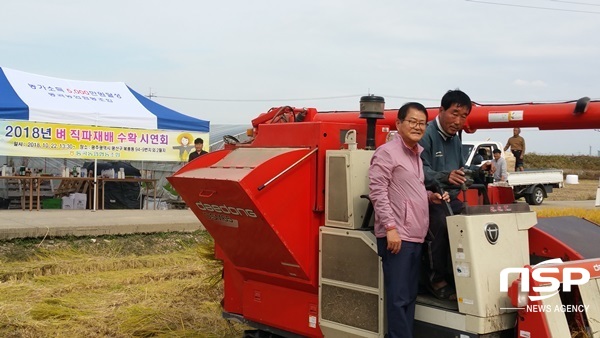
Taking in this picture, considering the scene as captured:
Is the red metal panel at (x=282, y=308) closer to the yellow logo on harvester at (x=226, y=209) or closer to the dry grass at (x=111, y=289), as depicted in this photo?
the yellow logo on harvester at (x=226, y=209)

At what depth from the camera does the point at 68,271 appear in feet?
30.2

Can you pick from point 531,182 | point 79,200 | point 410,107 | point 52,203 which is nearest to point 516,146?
point 531,182

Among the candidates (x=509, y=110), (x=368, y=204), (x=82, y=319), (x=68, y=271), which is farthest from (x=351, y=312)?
(x=68, y=271)

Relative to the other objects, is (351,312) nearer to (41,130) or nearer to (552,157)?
(41,130)

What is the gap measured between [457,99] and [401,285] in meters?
1.34

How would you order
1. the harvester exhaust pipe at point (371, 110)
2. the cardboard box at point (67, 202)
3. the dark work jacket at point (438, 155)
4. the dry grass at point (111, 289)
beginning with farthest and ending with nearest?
the cardboard box at point (67, 202) → the dry grass at point (111, 289) → the harvester exhaust pipe at point (371, 110) → the dark work jacket at point (438, 155)

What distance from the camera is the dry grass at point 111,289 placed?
6.61 meters

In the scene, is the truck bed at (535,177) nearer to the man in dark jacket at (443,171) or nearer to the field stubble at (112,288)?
the field stubble at (112,288)

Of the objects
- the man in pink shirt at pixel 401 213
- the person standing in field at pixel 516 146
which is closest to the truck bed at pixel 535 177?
the person standing in field at pixel 516 146

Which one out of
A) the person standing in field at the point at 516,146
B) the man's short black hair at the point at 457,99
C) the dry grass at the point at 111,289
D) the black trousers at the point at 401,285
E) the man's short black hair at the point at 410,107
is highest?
the person standing in field at the point at 516,146

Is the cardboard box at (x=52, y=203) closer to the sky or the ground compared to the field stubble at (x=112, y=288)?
closer to the sky

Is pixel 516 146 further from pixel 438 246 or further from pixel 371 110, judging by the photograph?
pixel 438 246

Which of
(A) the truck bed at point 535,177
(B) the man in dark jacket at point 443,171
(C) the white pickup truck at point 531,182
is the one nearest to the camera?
(B) the man in dark jacket at point 443,171

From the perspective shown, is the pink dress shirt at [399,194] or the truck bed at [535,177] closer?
the pink dress shirt at [399,194]
